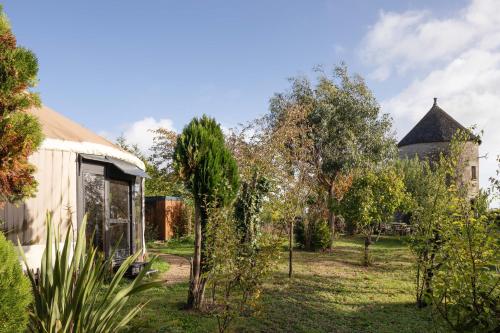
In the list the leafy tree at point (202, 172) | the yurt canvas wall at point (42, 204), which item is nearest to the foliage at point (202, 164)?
the leafy tree at point (202, 172)

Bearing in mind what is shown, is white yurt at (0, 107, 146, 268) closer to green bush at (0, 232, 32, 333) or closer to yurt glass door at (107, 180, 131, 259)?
yurt glass door at (107, 180, 131, 259)

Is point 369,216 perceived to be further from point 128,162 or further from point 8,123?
point 8,123

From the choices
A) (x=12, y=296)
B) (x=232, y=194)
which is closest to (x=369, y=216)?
(x=232, y=194)

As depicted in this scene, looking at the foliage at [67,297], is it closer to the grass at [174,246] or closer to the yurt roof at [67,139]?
the yurt roof at [67,139]

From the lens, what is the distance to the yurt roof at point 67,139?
722cm

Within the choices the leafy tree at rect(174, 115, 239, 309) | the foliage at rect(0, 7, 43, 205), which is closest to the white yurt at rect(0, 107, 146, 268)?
the leafy tree at rect(174, 115, 239, 309)

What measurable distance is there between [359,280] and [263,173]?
11.6 ft

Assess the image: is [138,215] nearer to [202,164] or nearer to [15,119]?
[202,164]

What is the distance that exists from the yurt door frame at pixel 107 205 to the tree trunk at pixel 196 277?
204 cm

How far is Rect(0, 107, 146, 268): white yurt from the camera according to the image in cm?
692

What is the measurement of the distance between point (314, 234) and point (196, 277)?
9011 mm

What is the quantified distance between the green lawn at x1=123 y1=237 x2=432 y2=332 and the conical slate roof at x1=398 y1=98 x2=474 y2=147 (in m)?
18.9

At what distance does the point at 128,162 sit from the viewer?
9.23m

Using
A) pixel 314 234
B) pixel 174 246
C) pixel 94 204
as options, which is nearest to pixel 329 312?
pixel 94 204
